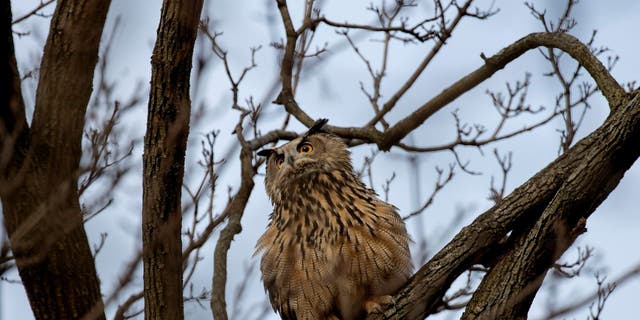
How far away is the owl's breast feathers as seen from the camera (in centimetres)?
390

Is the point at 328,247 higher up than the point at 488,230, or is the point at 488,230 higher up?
the point at 328,247

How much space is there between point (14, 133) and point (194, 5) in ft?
2.91

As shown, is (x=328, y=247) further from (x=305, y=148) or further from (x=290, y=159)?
(x=305, y=148)

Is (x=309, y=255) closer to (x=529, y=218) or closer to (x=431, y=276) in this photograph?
(x=431, y=276)

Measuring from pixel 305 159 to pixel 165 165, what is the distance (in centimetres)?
155

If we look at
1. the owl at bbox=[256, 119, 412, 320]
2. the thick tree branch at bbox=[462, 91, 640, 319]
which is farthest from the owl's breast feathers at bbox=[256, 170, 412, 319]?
the thick tree branch at bbox=[462, 91, 640, 319]

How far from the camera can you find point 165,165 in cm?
307

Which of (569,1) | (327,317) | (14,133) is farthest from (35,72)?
(569,1)

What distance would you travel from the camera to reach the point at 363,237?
13.0 ft

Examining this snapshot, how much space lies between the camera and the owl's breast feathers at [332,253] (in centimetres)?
390

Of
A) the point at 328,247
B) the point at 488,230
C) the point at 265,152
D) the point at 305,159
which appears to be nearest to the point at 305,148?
the point at 305,159

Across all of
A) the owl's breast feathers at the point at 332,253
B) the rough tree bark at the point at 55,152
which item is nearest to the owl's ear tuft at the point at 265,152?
the owl's breast feathers at the point at 332,253

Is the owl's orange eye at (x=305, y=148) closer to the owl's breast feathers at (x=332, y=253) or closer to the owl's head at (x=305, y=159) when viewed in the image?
the owl's head at (x=305, y=159)

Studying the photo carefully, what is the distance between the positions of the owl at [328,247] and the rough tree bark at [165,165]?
100 centimetres
